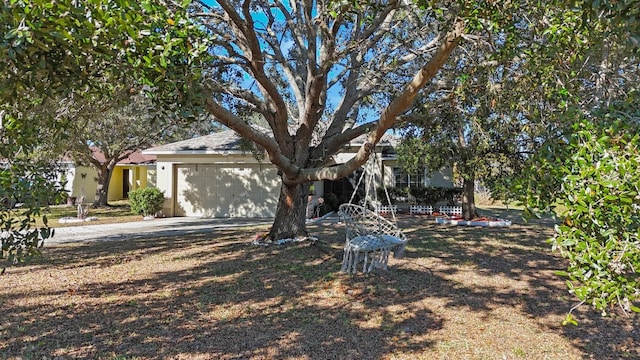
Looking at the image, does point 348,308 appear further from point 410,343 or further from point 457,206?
point 457,206

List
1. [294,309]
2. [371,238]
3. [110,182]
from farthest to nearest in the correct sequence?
[110,182], [371,238], [294,309]

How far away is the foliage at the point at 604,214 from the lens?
1910mm

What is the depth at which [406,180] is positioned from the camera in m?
19.8

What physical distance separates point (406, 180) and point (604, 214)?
1801 cm

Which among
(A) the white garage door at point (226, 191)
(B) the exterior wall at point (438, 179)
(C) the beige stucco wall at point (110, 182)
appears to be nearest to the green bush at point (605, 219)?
(A) the white garage door at point (226, 191)

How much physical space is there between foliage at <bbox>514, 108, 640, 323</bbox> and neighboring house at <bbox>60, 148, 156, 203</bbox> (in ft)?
84.6

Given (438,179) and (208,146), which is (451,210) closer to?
(438,179)

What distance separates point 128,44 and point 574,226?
123 inches

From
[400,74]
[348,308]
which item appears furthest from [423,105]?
[348,308]

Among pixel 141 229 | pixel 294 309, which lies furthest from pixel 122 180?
pixel 294 309

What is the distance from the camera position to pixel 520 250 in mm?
9617

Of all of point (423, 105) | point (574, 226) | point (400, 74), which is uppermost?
point (400, 74)

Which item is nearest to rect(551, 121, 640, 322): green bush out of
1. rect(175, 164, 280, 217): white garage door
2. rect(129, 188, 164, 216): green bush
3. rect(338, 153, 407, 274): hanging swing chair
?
rect(338, 153, 407, 274): hanging swing chair

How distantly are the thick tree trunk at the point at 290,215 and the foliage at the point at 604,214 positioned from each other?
768 cm
